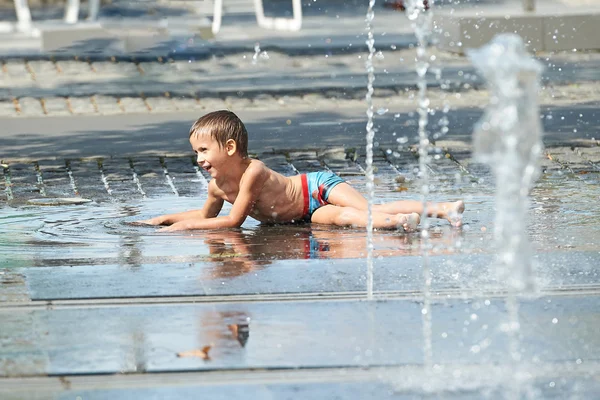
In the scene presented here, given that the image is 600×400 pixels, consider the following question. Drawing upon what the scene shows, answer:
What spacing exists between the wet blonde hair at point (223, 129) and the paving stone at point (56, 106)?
5.92 metres

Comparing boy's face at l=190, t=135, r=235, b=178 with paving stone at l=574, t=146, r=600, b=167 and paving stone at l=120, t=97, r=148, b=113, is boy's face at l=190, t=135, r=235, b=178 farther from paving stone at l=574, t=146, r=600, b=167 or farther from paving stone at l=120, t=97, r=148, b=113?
paving stone at l=120, t=97, r=148, b=113

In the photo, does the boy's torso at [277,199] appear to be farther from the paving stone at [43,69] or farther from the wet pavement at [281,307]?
the paving stone at [43,69]

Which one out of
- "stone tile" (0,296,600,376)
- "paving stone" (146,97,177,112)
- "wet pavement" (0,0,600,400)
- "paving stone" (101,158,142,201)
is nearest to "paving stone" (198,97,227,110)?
"paving stone" (146,97,177,112)

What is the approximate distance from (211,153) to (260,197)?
40 centimetres

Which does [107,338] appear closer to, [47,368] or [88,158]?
[47,368]

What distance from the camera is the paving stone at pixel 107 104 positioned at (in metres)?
13.0

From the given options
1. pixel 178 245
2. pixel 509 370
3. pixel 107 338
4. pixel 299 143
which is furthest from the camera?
pixel 299 143

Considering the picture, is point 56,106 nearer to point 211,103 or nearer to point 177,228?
point 211,103

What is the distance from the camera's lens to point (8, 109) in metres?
13.0

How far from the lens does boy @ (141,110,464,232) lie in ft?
23.5

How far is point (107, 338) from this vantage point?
474cm

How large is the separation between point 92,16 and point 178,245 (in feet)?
38.7

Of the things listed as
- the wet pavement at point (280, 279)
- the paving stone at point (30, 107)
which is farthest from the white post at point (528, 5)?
the paving stone at point (30, 107)

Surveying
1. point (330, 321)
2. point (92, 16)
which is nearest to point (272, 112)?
point (92, 16)
